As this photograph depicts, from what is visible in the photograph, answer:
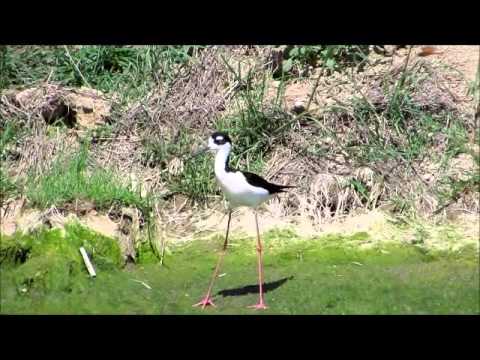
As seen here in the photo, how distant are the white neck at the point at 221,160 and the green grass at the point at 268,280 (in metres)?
0.86

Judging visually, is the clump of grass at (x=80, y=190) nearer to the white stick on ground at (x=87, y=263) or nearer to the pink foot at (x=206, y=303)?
the white stick on ground at (x=87, y=263)

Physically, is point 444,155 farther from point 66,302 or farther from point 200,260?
point 66,302

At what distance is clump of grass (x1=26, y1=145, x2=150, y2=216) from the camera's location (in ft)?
24.5

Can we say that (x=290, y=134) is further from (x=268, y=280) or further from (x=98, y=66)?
(x=98, y=66)

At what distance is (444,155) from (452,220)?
83cm

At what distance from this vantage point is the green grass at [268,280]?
6.19 metres

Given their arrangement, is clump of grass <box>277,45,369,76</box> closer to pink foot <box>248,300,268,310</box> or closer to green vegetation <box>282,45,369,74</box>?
green vegetation <box>282,45,369,74</box>

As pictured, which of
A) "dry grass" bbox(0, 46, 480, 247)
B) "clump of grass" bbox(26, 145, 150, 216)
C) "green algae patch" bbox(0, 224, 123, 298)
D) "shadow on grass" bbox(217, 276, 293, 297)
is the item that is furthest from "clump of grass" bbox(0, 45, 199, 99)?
"shadow on grass" bbox(217, 276, 293, 297)

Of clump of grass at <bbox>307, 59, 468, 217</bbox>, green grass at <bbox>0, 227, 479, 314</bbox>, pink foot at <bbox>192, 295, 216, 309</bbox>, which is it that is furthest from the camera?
clump of grass at <bbox>307, 59, 468, 217</bbox>

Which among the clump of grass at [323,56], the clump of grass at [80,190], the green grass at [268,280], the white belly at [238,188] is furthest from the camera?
the clump of grass at [323,56]

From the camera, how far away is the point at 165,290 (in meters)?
6.72

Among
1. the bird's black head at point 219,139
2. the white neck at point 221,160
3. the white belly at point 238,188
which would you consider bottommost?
the white belly at point 238,188

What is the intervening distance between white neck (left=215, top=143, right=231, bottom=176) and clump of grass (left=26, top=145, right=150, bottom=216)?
3.97 feet

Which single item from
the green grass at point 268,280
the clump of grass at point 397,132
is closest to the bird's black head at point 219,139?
the green grass at point 268,280
